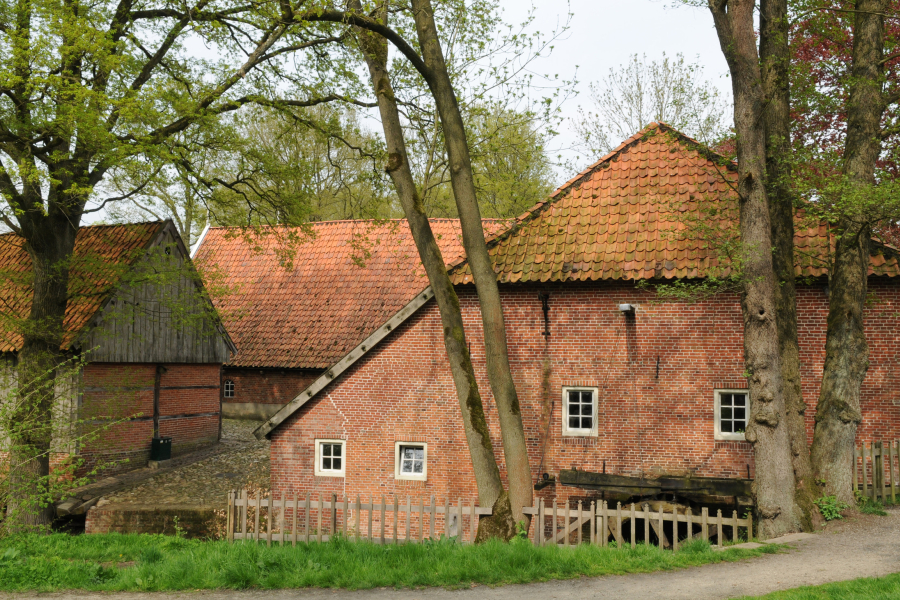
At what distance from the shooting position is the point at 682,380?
11.7m

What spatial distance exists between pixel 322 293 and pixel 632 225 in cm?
1194

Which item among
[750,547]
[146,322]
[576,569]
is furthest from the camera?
[146,322]

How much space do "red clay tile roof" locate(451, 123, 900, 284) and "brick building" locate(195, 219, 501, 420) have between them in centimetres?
711

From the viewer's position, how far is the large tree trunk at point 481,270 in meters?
9.39

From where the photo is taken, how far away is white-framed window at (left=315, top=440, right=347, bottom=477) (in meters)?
13.0

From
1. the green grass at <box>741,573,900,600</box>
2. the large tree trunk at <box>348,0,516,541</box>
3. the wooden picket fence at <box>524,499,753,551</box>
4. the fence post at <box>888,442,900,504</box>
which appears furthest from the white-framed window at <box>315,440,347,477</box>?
the fence post at <box>888,442,900,504</box>

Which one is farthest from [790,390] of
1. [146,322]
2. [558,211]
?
[146,322]

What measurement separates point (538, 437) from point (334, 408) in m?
3.81

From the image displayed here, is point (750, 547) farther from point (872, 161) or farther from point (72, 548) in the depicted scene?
point (72, 548)

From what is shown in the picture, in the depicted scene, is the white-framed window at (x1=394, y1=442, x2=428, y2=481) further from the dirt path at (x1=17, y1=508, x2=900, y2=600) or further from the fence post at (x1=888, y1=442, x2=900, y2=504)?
the fence post at (x1=888, y1=442, x2=900, y2=504)

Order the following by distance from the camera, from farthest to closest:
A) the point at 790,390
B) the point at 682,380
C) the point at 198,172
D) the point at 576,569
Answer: the point at 198,172 → the point at 682,380 → the point at 790,390 → the point at 576,569

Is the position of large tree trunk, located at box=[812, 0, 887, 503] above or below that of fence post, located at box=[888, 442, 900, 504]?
above

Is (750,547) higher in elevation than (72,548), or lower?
higher

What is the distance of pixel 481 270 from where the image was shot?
9.58m
